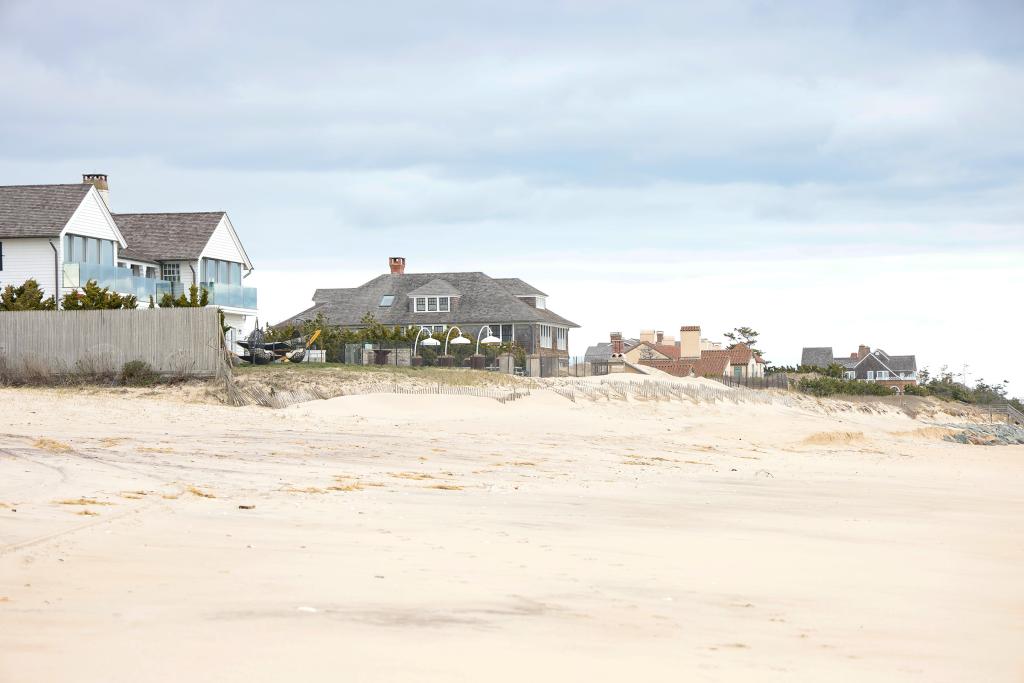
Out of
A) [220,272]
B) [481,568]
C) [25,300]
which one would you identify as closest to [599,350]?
[220,272]

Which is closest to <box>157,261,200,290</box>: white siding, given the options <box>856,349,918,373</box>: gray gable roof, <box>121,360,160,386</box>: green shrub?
<box>121,360,160,386</box>: green shrub

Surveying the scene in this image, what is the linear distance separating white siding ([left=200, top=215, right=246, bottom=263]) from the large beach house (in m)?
0.04

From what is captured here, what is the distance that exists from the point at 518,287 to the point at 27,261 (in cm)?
3773

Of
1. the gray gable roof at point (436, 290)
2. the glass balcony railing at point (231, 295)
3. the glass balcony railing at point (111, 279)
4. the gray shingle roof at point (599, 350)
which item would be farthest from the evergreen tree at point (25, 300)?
the gray shingle roof at point (599, 350)

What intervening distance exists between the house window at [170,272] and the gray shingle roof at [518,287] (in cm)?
2904

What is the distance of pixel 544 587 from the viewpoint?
673 centimetres

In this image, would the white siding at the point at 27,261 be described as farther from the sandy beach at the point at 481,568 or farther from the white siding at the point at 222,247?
the sandy beach at the point at 481,568

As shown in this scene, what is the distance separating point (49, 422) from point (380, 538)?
42.9 ft

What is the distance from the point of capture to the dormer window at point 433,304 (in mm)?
69125

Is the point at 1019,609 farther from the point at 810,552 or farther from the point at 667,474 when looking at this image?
the point at 667,474

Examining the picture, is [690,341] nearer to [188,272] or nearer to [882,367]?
[188,272]

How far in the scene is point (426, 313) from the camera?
69.1 m

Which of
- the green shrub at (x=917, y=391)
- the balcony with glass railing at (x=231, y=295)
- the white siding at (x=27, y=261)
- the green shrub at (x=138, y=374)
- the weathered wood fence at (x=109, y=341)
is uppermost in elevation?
the white siding at (x=27, y=261)

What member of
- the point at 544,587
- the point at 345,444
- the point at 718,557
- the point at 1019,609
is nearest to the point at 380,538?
the point at 544,587
